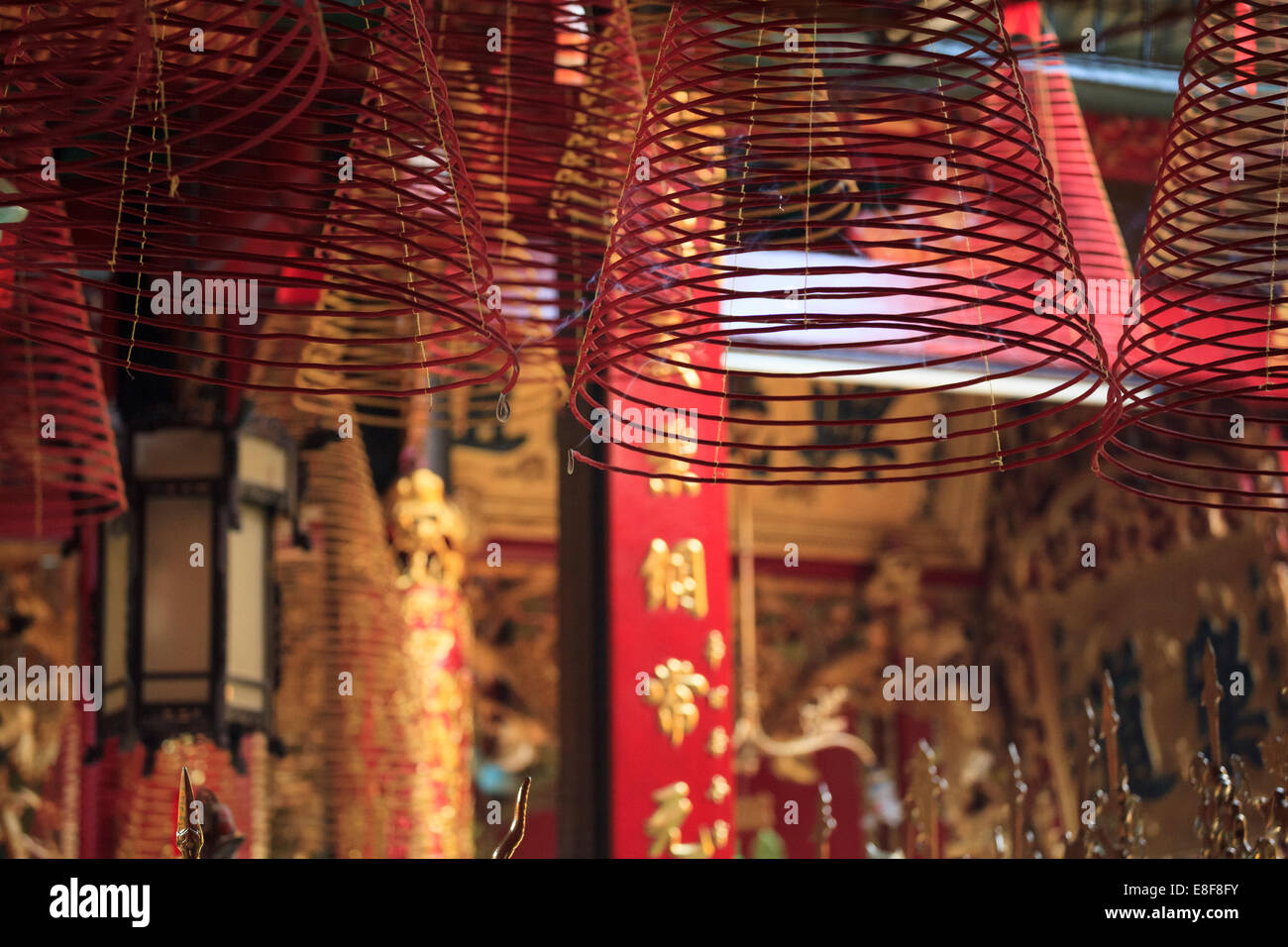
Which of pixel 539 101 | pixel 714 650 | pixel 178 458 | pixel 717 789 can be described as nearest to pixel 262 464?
pixel 178 458

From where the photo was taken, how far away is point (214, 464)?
327 centimetres

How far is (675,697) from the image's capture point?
140 inches

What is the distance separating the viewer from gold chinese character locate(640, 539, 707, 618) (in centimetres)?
362

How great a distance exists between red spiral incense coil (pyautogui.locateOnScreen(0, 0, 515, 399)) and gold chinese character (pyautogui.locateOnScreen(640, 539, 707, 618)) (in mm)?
591

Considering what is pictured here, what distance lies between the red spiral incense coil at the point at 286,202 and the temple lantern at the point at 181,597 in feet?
0.71

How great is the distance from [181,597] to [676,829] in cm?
107

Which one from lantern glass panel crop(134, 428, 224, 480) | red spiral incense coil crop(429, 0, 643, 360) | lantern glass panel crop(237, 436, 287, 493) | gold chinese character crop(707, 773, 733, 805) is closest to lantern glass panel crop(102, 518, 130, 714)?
lantern glass panel crop(134, 428, 224, 480)

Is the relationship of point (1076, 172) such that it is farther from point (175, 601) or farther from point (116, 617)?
point (116, 617)

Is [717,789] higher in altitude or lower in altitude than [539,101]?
lower

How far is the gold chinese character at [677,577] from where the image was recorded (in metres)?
3.62

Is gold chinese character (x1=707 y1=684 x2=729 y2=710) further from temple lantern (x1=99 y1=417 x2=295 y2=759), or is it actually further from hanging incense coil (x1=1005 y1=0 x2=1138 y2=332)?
hanging incense coil (x1=1005 y1=0 x2=1138 y2=332)

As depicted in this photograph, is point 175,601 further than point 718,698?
No
